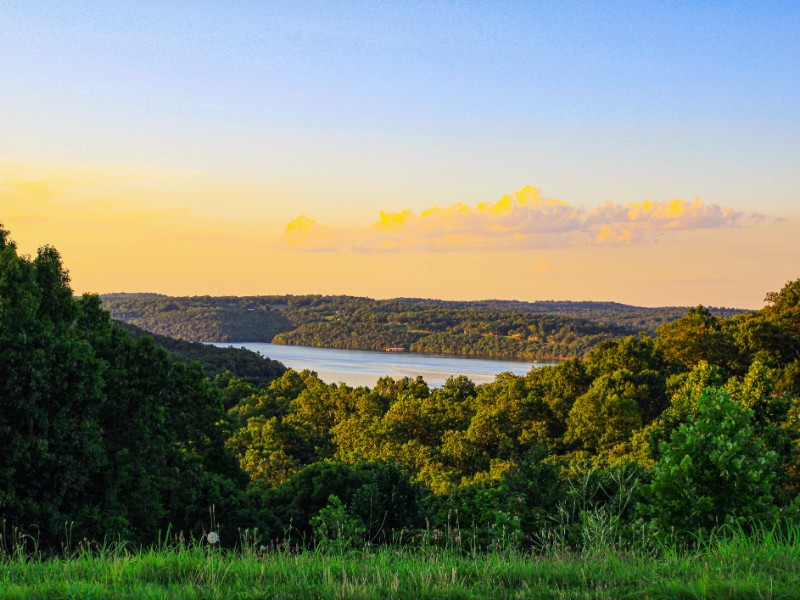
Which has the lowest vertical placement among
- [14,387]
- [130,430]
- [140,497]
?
[140,497]

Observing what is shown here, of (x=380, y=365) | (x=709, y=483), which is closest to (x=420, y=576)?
(x=709, y=483)

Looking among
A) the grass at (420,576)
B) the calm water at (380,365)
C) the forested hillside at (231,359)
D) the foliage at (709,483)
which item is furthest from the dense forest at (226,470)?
the calm water at (380,365)

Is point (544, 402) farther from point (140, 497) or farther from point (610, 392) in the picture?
point (140, 497)

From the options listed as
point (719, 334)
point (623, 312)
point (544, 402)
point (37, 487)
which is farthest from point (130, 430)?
point (623, 312)

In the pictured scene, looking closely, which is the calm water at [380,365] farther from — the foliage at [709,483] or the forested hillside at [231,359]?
the foliage at [709,483]

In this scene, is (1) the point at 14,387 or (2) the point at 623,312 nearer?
(1) the point at 14,387

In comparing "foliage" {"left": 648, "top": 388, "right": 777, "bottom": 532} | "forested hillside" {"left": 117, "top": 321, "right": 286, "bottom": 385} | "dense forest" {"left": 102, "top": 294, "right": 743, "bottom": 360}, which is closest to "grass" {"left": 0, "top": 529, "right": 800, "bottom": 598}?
"foliage" {"left": 648, "top": 388, "right": 777, "bottom": 532}

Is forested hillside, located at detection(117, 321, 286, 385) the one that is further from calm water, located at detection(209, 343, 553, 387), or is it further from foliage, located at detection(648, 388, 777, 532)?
foliage, located at detection(648, 388, 777, 532)

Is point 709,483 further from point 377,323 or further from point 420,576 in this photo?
point 377,323
